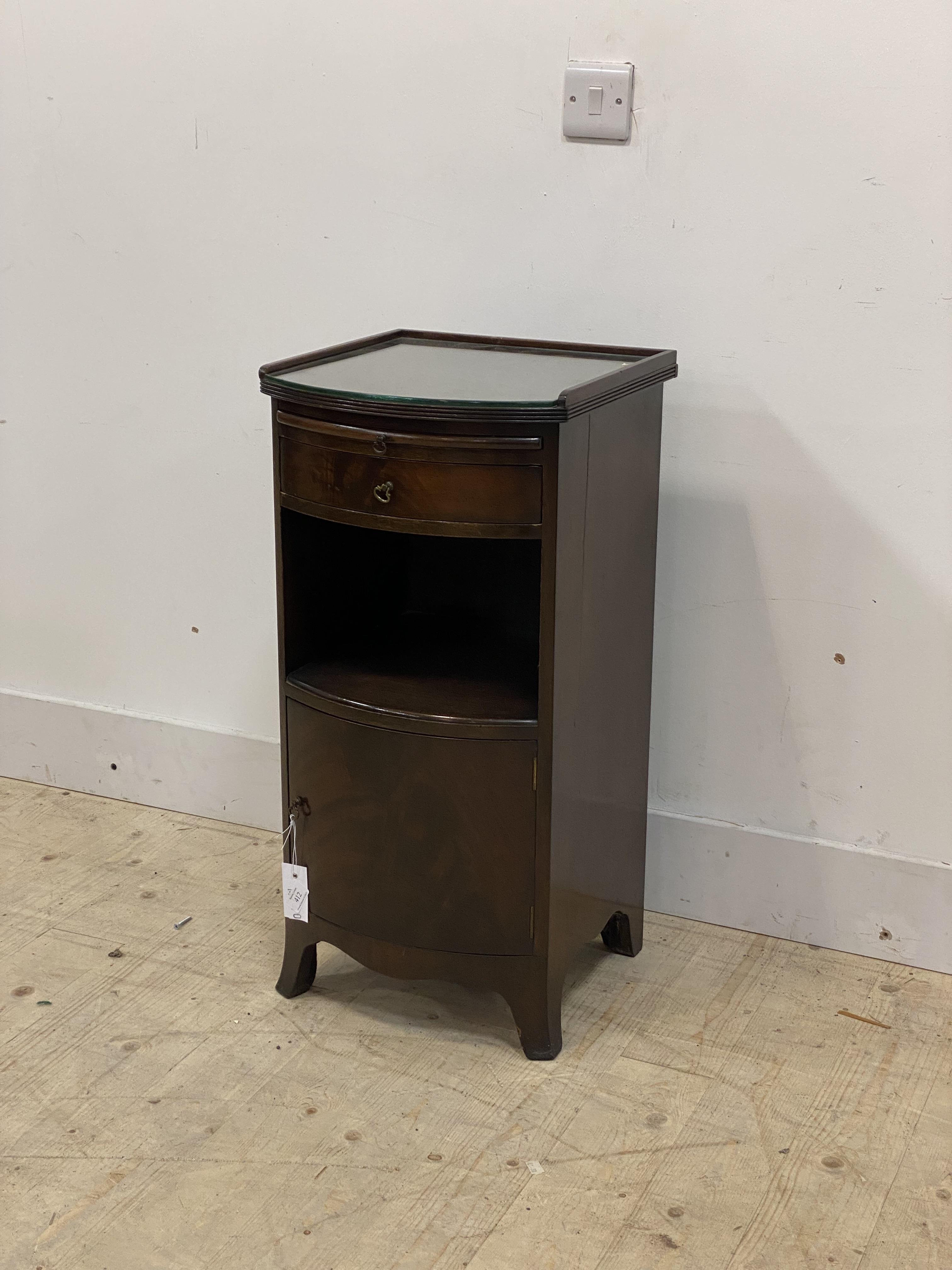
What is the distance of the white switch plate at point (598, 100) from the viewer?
1.89 m

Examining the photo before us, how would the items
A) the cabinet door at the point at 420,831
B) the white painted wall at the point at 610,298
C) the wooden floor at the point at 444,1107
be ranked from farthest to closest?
the white painted wall at the point at 610,298 < the cabinet door at the point at 420,831 < the wooden floor at the point at 444,1107

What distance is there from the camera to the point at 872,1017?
190 centimetres

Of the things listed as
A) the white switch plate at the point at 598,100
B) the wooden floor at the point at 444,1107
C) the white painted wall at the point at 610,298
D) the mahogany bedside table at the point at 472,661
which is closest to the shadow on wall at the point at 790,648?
the white painted wall at the point at 610,298

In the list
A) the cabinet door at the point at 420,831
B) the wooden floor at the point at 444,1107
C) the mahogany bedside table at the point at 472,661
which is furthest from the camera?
the cabinet door at the point at 420,831

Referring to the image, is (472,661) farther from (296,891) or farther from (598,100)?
(598,100)

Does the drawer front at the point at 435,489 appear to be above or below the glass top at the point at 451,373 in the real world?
below

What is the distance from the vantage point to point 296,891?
188 centimetres

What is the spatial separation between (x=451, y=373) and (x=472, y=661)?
1.27ft

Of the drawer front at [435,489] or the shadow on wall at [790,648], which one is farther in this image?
the shadow on wall at [790,648]

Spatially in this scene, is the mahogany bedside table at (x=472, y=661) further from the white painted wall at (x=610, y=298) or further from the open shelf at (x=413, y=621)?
the white painted wall at (x=610, y=298)

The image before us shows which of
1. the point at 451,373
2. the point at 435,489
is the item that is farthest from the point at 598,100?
the point at 435,489

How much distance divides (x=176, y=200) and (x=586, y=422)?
985 mm

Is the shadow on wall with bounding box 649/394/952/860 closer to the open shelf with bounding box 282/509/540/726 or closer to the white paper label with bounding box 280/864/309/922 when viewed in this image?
the open shelf with bounding box 282/509/540/726

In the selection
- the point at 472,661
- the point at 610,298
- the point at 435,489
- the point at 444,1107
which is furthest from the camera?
the point at 610,298
